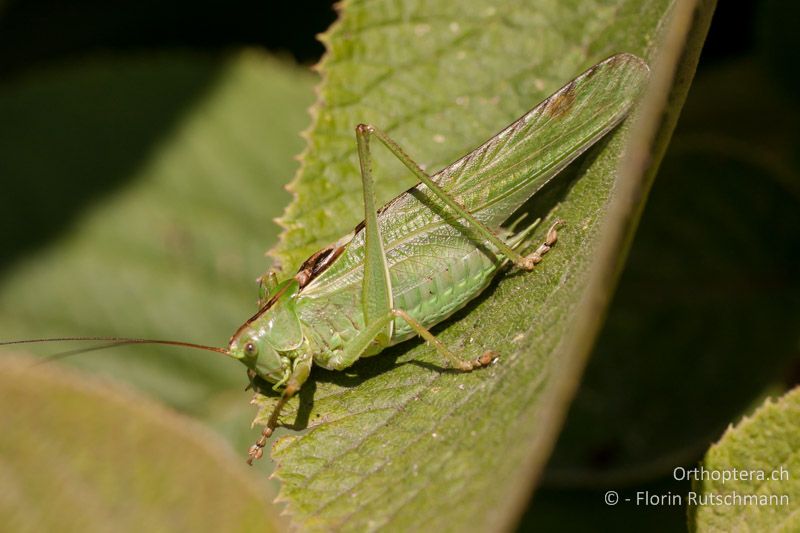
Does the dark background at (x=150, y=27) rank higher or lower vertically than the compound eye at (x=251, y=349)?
higher

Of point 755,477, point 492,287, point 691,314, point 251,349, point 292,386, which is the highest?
point 251,349

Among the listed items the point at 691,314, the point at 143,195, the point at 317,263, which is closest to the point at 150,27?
the point at 143,195

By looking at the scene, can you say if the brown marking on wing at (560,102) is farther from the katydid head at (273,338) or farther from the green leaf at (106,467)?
the green leaf at (106,467)

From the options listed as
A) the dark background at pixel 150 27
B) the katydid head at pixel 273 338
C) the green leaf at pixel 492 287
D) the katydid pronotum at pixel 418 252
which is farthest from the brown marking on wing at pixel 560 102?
the dark background at pixel 150 27

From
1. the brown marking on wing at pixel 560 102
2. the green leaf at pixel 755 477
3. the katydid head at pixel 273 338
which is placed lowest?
the green leaf at pixel 755 477

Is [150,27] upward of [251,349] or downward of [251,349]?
upward

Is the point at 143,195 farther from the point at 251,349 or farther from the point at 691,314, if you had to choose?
the point at 691,314

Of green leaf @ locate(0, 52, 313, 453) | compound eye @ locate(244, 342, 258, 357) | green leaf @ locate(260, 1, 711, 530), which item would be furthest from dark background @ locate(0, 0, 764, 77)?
compound eye @ locate(244, 342, 258, 357)

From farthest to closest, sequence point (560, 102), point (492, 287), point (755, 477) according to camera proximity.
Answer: point (492, 287), point (560, 102), point (755, 477)

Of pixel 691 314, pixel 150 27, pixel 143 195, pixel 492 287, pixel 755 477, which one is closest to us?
pixel 755 477
